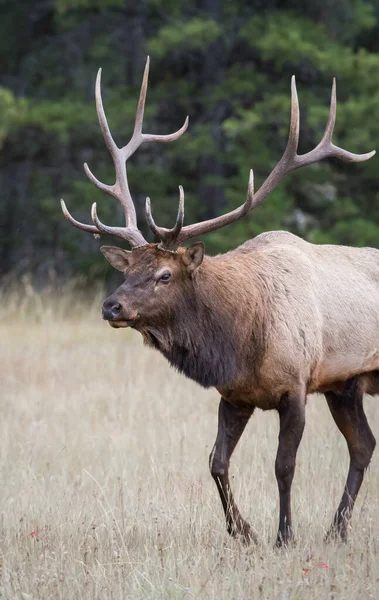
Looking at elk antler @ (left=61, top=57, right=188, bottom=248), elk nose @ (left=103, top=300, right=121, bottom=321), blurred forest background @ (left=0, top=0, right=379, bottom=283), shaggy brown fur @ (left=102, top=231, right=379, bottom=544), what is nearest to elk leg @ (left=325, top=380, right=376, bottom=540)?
shaggy brown fur @ (left=102, top=231, right=379, bottom=544)

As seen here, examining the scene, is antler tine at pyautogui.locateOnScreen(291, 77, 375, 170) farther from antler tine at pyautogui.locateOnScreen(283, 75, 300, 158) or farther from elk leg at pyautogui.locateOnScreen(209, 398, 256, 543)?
elk leg at pyautogui.locateOnScreen(209, 398, 256, 543)

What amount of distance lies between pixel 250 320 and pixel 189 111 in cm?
1004

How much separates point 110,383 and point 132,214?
376 cm

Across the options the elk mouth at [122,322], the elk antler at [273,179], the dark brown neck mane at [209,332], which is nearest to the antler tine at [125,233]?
the elk antler at [273,179]

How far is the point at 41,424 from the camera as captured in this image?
7.82 metres

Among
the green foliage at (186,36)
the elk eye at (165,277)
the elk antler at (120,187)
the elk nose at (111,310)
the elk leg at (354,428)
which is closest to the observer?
the elk nose at (111,310)

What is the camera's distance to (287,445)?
5.34 metres

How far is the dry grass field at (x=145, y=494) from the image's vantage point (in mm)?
4293

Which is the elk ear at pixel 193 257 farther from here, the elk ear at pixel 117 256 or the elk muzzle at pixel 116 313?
the elk muzzle at pixel 116 313

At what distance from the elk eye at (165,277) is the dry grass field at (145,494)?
1052 mm

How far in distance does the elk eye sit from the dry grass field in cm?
105

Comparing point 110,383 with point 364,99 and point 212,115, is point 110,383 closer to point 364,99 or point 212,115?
point 364,99

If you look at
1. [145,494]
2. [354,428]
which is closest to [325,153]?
[354,428]

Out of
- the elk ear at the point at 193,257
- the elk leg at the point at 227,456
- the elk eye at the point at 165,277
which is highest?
the elk ear at the point at 193,257
